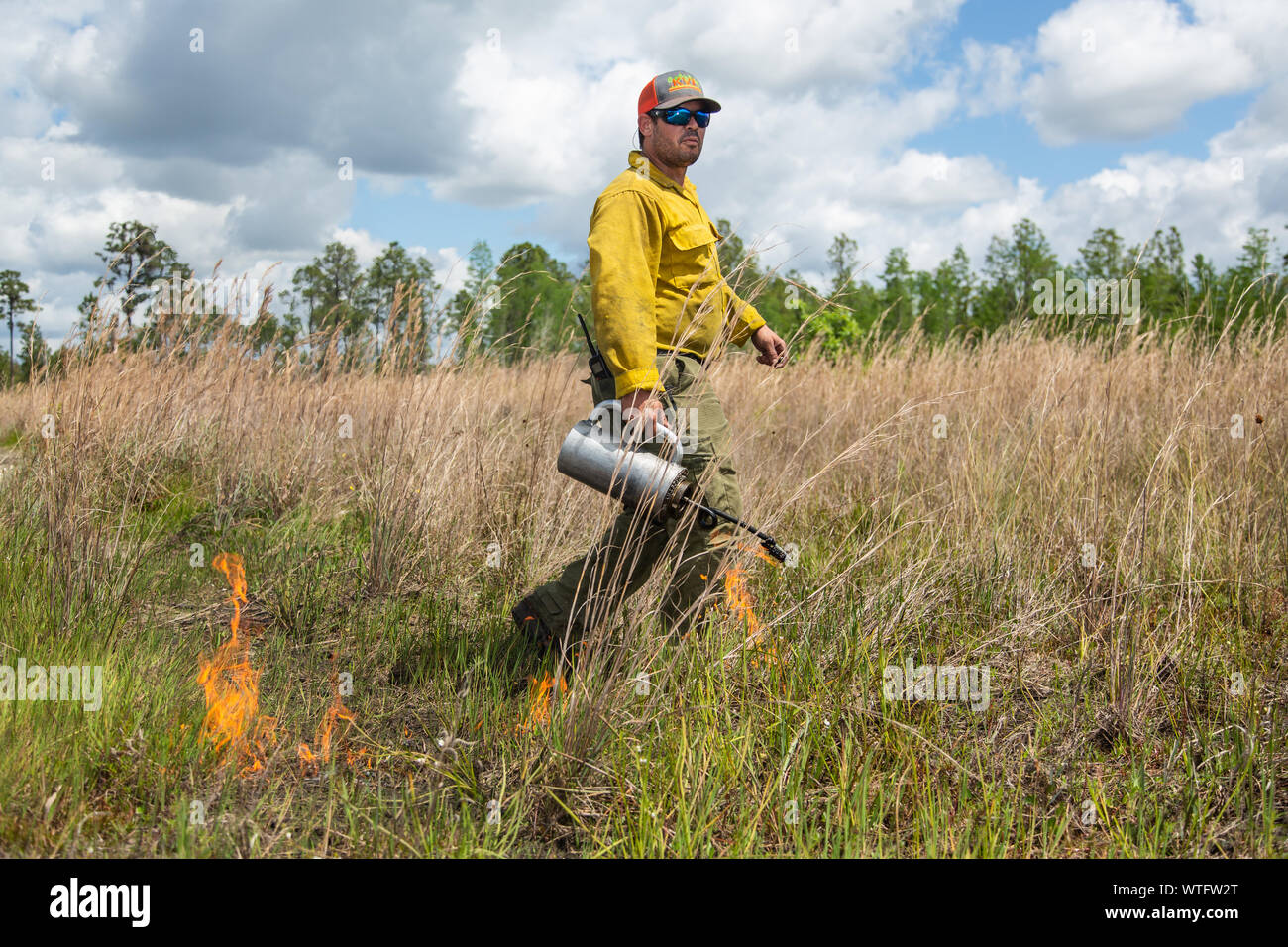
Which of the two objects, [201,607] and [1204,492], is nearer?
[201,607]

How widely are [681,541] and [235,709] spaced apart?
1.33m

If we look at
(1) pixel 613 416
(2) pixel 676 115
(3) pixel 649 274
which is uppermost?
(2) pixel 676 115

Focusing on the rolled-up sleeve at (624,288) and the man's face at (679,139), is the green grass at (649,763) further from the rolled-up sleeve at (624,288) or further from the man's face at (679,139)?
the man's face at (679,139)

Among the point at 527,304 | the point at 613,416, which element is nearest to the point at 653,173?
the point at 613,416

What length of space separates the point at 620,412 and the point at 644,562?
505mm

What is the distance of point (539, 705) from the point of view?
7.38 ft

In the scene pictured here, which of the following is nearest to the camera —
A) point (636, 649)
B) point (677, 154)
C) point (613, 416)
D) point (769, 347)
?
point (636, 649)

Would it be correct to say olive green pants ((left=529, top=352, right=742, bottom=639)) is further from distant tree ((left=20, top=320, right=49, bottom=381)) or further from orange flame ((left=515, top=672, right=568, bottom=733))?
distant tree ((left=20, top=320, right=49, bottom=381))

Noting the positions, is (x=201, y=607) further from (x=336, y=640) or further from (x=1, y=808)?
(x=1, y=808)

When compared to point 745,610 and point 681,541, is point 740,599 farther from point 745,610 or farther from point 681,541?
point 681,541
